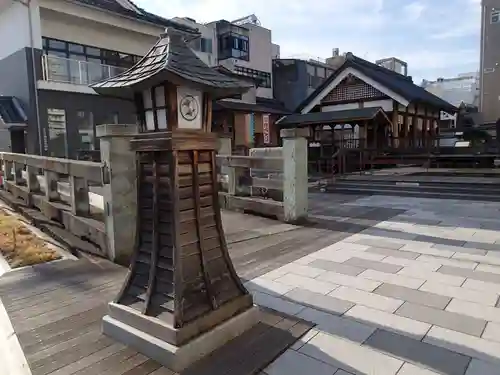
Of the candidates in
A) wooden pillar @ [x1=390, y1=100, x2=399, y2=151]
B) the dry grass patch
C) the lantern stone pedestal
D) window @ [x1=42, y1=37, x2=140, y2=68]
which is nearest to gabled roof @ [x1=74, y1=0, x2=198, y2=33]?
window @ [x1=42, y1=37, x2=140, y2=68]

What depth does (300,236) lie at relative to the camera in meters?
5.98

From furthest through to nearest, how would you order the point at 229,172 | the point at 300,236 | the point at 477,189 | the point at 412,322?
the point at 477,189 → the point at 229,172 → the point at 300,236 → the point at 412,322

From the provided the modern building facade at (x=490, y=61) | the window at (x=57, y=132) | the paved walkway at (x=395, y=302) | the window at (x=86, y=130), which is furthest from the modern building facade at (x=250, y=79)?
the modern building facade at (x=490, y=61)

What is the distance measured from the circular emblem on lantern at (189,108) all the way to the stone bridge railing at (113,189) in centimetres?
193

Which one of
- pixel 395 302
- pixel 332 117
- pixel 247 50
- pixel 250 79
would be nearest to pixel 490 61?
pixel 332 117

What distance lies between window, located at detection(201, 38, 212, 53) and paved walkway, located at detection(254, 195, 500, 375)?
19838 mm

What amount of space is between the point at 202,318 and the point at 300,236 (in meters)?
3.49

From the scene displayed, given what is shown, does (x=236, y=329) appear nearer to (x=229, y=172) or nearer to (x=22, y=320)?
(x=22, y=320)

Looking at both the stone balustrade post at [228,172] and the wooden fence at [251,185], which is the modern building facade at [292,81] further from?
the wooden fence at [251,185]

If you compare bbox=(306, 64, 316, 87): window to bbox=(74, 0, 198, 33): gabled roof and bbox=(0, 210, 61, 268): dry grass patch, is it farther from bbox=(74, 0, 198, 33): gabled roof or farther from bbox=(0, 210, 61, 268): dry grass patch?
bbox=(0, 210, 61, 268): dry grass patch

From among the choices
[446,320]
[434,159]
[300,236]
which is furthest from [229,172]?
[434,159]

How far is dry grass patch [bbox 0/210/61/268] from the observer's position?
475 cm

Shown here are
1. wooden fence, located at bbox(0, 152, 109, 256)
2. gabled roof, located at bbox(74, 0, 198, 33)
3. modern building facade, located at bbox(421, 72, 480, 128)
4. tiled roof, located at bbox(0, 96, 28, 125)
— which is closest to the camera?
wooden fence, located at bbox(0, 152, 109, 256)

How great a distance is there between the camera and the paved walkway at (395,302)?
2514mm
